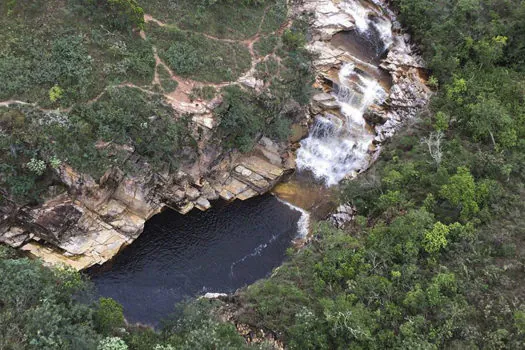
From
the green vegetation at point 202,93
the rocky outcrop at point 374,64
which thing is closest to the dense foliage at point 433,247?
the rocky outcrop at point 374,64

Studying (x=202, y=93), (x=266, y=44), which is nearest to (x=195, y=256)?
(x=202, y=93)

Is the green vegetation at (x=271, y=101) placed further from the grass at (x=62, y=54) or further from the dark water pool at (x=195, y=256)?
the grass at (x=62, y=54)

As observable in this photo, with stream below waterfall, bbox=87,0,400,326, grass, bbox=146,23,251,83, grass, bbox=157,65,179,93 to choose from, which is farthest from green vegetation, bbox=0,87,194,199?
stream below waterfall, bbox=87,0,400,326

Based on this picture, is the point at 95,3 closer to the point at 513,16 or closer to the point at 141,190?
the point at 141,190

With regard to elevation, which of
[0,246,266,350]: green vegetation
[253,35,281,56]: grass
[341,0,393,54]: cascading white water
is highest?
[341,0,393,54]: cascading white water

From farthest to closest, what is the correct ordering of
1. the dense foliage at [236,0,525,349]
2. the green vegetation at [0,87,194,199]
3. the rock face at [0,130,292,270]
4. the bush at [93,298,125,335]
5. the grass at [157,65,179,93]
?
the grass at [157,65,179,93] → the rock face at [0,130,292,270] → the green vegetation at [0,87,194,199] → the bush at [93,298,125,335] → the dense foliage at [236,0,525,349]

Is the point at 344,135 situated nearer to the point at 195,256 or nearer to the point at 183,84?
the point at 183,84

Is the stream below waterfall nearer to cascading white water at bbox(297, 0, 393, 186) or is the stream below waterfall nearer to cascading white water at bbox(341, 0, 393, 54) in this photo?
cascading white water at bbox(297, 0, 393, 186)
